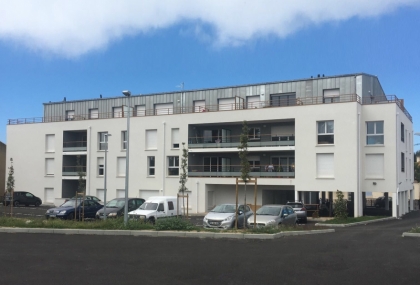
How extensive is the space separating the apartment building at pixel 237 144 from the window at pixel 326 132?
7 cm

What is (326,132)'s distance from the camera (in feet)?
109

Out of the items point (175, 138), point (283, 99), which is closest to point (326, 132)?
point (283, 99)

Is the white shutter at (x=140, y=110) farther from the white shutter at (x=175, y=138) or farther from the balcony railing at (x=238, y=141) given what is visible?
the balcony railing at (x=238, y=141)

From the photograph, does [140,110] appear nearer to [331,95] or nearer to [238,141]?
[238,141]

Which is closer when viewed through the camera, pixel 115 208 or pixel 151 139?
pixel 115 208

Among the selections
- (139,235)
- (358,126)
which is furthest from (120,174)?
(139,235)

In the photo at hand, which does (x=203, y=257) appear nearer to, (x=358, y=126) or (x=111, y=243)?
(x=111, y=243)

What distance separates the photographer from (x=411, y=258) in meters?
11.3

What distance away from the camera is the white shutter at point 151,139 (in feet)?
131

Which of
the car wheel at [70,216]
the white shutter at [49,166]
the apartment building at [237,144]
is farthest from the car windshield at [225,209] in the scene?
the white shutter at [49,166]

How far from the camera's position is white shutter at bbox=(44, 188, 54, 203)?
44194mm

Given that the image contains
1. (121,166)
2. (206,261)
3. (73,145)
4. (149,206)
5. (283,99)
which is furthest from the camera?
(73,145)

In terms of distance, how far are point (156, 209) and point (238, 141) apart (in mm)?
14822

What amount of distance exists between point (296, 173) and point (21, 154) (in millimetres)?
28800
